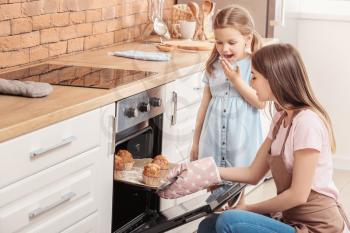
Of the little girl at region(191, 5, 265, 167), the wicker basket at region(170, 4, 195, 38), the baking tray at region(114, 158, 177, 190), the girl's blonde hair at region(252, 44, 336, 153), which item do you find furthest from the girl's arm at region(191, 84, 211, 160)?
the wicker basket at region(170, 4, 195, 38)

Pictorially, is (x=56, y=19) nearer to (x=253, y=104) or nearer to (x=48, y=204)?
(x=253, y=104)

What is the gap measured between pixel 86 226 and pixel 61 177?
309mm

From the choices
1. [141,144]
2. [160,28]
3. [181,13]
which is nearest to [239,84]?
[141,144]

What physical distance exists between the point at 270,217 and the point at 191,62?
1.16 meters

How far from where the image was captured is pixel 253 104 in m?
3.23

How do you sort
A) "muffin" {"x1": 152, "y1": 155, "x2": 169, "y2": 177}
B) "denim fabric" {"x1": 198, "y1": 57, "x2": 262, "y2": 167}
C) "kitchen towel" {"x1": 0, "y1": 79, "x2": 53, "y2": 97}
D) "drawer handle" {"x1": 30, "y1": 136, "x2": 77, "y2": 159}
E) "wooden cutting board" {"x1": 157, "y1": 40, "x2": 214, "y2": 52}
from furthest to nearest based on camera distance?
"wooden cutting board" {"x1": 157, "y1": 40, "x2": 214, "y2": 52}, "denim fabric" {"x1": 198, "y1": 57, "x2": 262, "y2": 167}, "muffin" {"x1": 152, "y1": 155, "x2": 169, "y2": 177}, "kitchen towel" {"x1": 0, "y1": 79, "x2": 53, "y2": 97}, "drawer handle" {"x1": 30, "y1": 136, "x2": 77, "y2": 159}

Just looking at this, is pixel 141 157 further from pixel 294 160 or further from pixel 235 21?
pixel 294 160

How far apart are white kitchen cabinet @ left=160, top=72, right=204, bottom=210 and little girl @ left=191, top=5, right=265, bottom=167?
10cm

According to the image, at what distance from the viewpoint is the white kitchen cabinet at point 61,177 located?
2.18m

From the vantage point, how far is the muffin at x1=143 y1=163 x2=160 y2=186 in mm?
2670

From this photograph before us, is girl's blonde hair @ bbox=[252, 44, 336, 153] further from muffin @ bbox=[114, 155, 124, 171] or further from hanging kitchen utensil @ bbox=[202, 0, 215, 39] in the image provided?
hanging kitchen utensil @ bbox=[202, 0, 215, 39]

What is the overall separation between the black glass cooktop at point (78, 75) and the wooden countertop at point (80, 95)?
50mm

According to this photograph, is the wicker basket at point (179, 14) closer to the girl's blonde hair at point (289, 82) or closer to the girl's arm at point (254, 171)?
the girl's arm at point (254, 171)

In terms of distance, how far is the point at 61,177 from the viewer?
7.97ft
